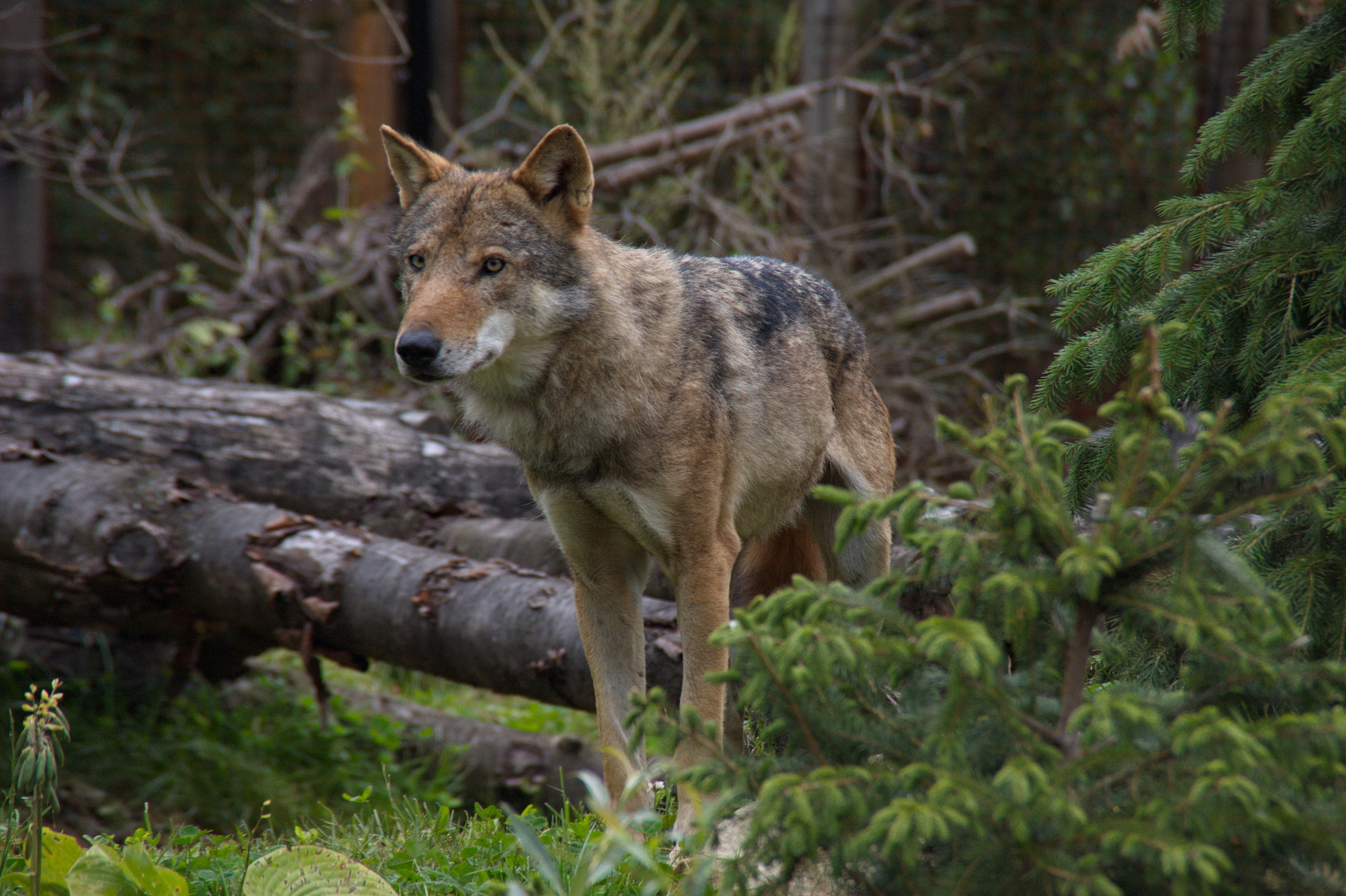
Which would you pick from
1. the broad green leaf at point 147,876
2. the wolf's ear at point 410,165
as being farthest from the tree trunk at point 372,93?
the broad green leaf at point 147,876

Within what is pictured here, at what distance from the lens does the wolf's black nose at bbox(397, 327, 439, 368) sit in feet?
9.06

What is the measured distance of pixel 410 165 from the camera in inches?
134

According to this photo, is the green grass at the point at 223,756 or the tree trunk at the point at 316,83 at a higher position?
the tree trunk at the point at 316,83

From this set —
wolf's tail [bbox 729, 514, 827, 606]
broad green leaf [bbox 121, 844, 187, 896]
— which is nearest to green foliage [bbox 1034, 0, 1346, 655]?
wolf's tail [bbox 729, 514, 827, 606]

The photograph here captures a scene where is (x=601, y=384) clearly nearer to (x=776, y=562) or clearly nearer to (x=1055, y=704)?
(x=776, y=562)

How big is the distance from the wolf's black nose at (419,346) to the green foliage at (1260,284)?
172 cm

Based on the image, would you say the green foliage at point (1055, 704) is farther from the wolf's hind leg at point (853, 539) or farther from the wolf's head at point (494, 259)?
the wolf's hind leg at point (853, 539)

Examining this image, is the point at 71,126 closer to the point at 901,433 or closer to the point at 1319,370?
the point at 901,433

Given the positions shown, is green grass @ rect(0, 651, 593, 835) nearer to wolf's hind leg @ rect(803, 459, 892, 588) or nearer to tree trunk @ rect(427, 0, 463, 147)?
wolf's hind leg @ rect(803, 459, 892, 588)

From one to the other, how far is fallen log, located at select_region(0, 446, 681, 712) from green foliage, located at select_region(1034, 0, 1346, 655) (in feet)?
6.53

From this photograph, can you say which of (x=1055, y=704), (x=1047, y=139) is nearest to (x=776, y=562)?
(x=1055, y=704)

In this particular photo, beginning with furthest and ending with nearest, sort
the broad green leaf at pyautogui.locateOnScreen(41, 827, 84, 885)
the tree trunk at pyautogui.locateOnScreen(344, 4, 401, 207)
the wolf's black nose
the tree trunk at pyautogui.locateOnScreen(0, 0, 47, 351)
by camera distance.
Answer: the tree trunk at pyautogui.locateOnScreen(344, 4, 401, 207), the tree trunk at pyautogui.locateOnScreen(0, 0, 47, 351), the wolf's black nose, the broad green leaf at pyautogui.locateOnScreen(41, 827, 84, 885)

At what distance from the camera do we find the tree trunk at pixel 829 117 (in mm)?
7039

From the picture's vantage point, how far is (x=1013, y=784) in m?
1.35
